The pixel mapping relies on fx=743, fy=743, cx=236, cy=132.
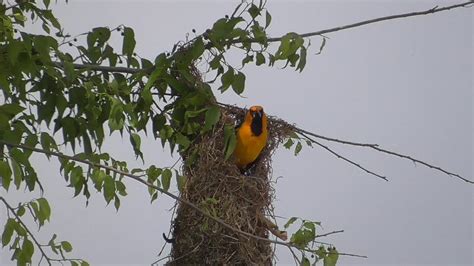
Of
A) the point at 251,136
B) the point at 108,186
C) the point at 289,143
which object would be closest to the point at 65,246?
the point at 108,186

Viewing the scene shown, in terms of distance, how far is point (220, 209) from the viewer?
2.02 meters

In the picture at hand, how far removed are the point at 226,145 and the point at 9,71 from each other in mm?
632

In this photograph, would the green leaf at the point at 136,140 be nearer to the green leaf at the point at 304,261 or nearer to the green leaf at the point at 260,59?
the green leaf at the point at 260,59

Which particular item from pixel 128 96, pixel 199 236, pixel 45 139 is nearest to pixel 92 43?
pixel 128 96

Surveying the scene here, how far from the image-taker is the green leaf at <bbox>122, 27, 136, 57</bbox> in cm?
155

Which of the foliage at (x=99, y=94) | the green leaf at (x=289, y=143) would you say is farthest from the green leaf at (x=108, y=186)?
the green leaf at (x=289, y=143)

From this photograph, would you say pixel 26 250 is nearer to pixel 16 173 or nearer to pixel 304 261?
pixel 16 173

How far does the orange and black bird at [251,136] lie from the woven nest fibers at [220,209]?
5 cm

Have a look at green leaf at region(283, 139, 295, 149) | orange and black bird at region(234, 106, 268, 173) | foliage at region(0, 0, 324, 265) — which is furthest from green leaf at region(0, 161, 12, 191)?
green leaf at region(283, 139, 295, 149)

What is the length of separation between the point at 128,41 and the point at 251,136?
629 millimetres

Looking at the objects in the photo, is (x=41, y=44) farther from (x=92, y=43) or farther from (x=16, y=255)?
(x=16, y=255)

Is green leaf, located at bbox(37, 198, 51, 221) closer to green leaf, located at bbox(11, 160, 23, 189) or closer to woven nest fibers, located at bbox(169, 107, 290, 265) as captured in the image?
green leaf, located at bbox(11, 160, 23, 189)

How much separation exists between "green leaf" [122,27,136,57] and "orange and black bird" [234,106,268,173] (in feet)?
1.92

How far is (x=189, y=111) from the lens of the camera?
71.8 inches
